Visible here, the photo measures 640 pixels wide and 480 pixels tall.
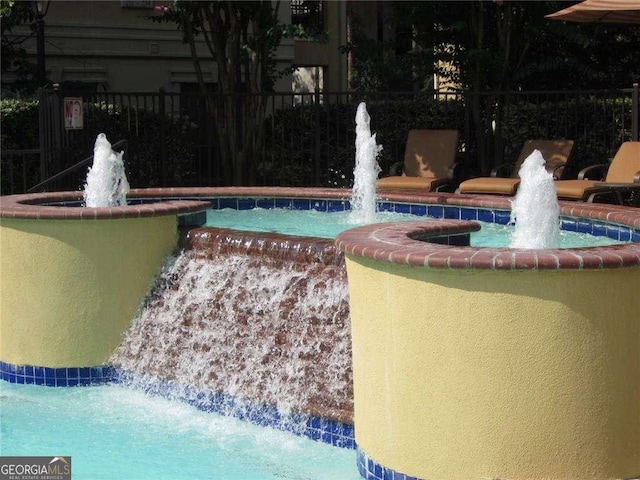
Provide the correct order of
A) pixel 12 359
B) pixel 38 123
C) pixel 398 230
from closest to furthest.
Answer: pixel 398 230 → pixel 12 359 → pixel 38 123

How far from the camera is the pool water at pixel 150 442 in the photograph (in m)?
6.20

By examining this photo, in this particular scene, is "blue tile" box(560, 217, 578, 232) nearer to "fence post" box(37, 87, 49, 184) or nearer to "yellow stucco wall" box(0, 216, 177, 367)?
"yellow stucco wall" box(0, 216, 177, 367)

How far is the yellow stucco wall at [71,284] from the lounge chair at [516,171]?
5.46 metres

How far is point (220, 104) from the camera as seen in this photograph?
17.2m

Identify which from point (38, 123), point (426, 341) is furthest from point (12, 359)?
point (38, 123)

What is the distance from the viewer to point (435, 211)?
423 inches

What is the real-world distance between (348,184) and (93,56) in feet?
30.0

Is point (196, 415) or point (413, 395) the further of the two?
point (196, 415)

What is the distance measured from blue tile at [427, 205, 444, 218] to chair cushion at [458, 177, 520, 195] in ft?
7.06

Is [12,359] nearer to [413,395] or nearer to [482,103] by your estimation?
[413,395]

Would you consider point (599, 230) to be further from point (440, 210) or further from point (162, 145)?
point (162, 145)

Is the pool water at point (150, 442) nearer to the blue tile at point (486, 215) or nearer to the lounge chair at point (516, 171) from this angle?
the blue tile at point (486, 215)

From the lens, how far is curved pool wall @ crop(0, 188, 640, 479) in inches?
201

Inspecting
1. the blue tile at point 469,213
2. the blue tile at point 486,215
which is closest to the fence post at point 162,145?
the blue tile at point 469,213
